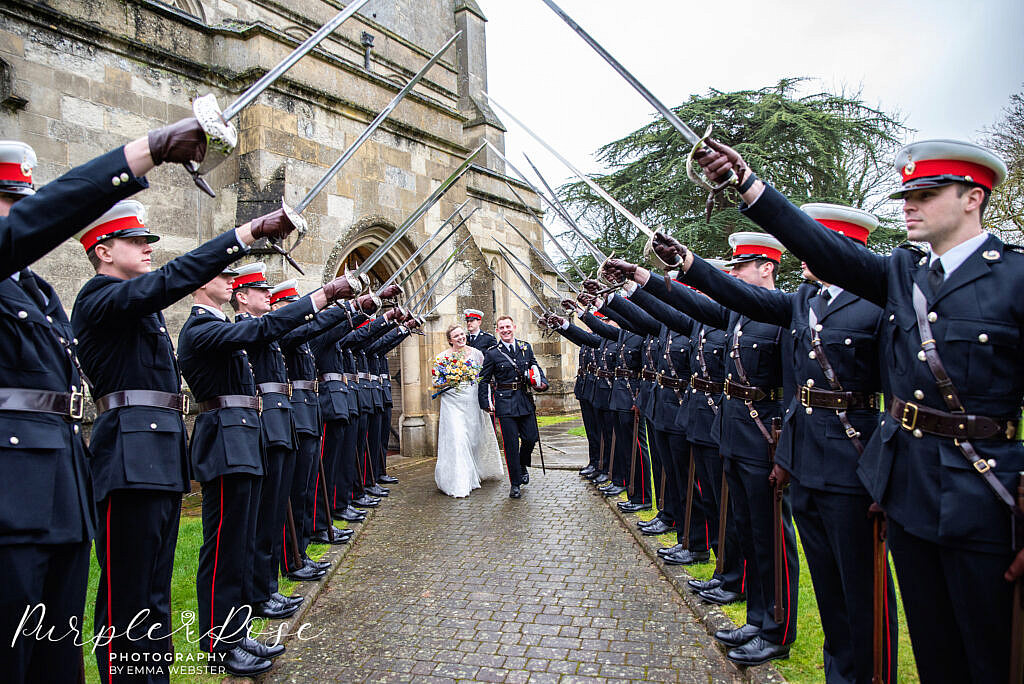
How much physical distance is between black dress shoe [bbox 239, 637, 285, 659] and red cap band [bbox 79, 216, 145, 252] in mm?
2335

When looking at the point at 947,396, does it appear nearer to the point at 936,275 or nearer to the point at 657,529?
→ the point at 936,275

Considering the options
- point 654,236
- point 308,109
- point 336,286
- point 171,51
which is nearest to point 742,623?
point 654,236

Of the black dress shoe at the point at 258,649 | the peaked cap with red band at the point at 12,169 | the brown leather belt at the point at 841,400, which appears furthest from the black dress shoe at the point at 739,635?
the peaked cap with red band at the point at 12,169

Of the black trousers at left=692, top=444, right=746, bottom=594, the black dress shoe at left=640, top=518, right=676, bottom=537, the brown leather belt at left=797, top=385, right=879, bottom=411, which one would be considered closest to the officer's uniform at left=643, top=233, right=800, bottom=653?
the black trousers at left=692, top=444, right=746, bottom=594

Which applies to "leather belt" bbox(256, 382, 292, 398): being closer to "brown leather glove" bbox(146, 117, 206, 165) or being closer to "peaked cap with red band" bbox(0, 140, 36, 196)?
"peaked cap with red band" bbox(0, 140, 36, 196)

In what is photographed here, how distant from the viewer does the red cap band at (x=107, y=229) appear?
9.71 feet

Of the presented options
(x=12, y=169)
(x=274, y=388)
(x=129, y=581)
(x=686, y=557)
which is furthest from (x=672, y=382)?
(x=12, y=169)

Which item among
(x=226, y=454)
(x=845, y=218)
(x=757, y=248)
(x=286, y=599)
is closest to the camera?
(x=845, y=218)

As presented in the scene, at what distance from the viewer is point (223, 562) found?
368 centimetres

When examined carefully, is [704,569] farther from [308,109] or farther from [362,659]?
[308,109]

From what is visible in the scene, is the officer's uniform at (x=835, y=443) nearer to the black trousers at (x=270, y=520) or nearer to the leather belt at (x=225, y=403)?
the leather belt at (x=225, y=403)

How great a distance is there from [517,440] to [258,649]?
186 inches

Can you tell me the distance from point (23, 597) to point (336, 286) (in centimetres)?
221

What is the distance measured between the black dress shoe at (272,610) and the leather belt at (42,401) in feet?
8.00
